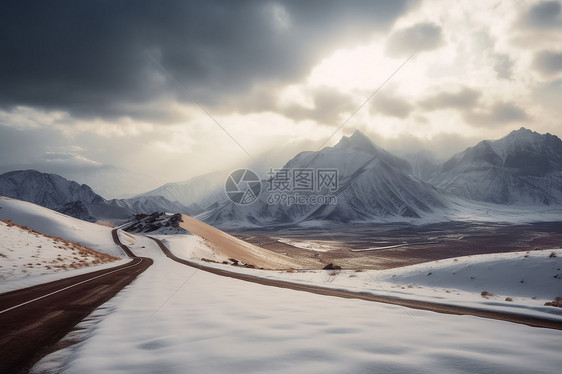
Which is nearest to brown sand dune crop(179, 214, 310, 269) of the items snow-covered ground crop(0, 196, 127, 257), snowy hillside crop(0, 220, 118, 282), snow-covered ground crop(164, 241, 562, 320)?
snow-covered ground crop(0, 196, 127, 257)

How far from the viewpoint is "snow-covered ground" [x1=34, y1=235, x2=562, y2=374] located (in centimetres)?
345

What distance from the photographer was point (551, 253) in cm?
1739

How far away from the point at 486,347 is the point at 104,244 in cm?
5529

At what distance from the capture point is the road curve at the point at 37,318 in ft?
15.0

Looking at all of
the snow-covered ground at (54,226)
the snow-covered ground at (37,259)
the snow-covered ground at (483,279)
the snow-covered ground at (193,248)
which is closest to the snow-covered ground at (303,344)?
the snow-covered ground at (483,279)

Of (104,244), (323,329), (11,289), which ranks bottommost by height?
(104,244)

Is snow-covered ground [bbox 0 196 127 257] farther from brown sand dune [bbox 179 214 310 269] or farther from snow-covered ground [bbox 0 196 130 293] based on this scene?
brown sand dune [bbox 179 214 310 269]

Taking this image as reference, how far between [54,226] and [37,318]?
54.4m

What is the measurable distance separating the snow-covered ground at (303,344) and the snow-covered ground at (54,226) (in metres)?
43.6

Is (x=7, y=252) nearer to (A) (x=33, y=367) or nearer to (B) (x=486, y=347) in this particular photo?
(A) (x=33, y=367)

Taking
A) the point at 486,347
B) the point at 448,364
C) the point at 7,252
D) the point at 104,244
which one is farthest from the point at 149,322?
the point at 104,244

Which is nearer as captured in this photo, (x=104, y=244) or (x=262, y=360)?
(x=262, y=360)

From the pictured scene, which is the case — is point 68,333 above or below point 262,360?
below

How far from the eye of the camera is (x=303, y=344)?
4297 mm
